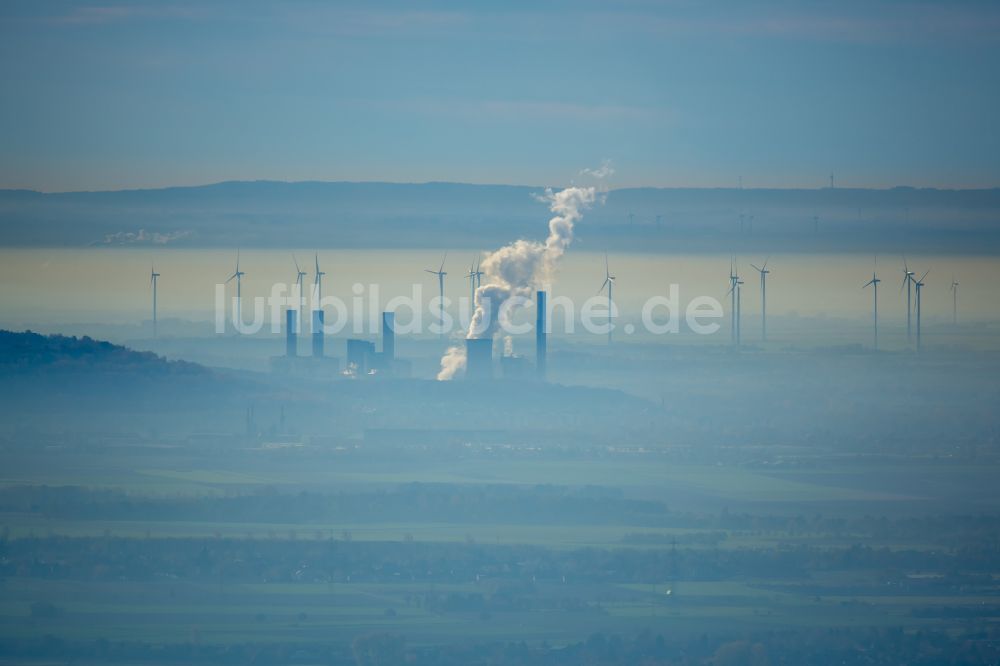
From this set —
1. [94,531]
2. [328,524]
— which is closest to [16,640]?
[94,531]

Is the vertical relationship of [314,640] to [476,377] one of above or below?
below

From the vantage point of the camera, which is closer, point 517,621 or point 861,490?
point 517,621

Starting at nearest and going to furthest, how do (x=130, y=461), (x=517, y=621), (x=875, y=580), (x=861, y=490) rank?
(x=517, y=621) → (x=875, y=580) → (x=861, y=490) → (x=130, y=461)

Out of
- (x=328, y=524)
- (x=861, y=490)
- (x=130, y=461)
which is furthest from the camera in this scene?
(x=130, y=461)

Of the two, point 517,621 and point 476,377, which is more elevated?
point 476,377

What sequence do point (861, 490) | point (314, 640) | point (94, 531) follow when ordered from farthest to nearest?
point (861, 490) < point (94, 531) < point (314, 640)

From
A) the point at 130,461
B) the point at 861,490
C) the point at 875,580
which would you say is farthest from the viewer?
the point at 130,461

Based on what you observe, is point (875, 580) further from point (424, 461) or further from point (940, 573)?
point (424, 461)

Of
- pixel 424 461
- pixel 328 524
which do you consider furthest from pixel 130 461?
pixel 328 524

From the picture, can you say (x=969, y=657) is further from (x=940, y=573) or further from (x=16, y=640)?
(x=16, y=640)
